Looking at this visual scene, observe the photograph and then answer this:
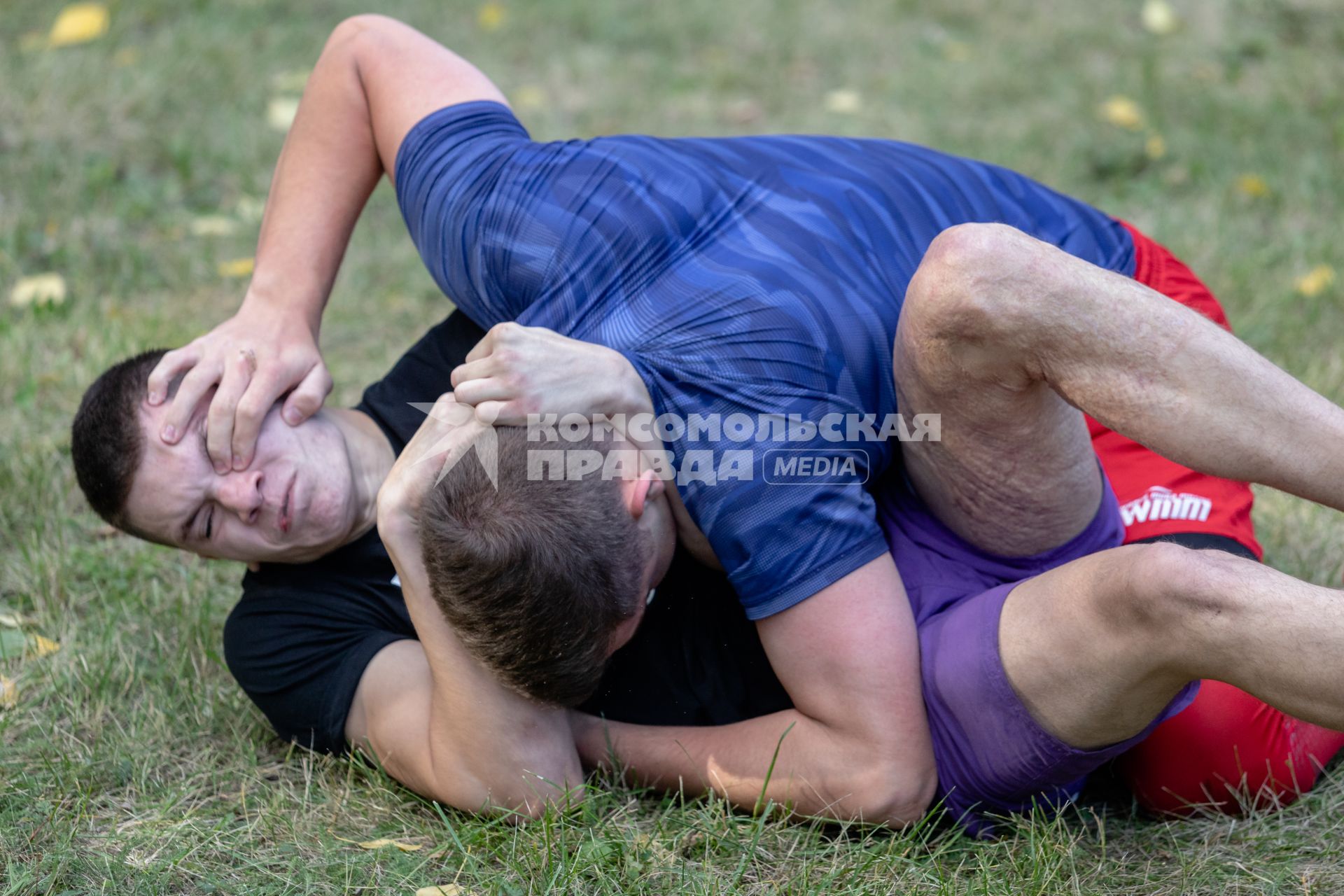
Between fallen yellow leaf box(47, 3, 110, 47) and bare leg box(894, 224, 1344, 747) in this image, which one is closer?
bare leg box(894, 224, 1344, 747)

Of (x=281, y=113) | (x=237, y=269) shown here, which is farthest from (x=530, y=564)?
(x=281, y=113)

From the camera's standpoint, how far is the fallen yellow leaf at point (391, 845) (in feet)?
6.52

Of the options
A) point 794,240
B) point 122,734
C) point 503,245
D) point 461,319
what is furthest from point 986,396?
point 122,734

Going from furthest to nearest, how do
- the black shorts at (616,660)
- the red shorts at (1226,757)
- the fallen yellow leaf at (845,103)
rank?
the fallen yellow leaf at (845,103) → the black shorts at (616,660) → the red shorts at (1226,757)

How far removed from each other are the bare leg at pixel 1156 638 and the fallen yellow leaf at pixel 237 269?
2.66 meters

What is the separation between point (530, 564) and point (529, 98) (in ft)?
10.9

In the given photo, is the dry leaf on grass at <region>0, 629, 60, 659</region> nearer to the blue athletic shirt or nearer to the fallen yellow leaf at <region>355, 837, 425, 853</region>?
the fallen yellow leaf at <region>355, 837, 425, 853</region>

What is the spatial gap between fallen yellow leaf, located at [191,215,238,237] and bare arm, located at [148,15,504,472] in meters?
1.47

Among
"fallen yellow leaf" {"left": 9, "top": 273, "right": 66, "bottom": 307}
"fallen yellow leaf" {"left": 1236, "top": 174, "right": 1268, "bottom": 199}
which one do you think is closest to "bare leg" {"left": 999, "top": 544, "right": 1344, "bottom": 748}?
"fallen yellow leaf" {"left": 1236, "top": 174, "right": 1268, "bottom": 199}

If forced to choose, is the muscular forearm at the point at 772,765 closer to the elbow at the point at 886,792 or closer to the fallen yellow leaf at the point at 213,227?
the elbow at the point at 886,792

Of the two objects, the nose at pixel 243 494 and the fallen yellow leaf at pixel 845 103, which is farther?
the fallen yellow leaf at pixel 845 103

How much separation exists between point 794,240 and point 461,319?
775mm

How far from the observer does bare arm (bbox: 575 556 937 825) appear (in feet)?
6.51

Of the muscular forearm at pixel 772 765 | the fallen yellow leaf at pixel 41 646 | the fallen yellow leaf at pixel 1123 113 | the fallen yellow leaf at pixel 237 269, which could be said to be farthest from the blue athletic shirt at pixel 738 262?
the fallen yellow leaf at pixel 1123 113
